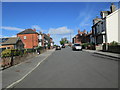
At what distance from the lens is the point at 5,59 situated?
11.1m

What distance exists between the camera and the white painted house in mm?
29594

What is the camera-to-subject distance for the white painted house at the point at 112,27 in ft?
97.1

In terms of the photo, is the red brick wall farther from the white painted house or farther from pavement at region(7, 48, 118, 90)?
pavement at region(7, 48, 118, 90)

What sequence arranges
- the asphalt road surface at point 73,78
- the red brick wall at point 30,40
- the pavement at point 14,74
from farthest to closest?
the red brick wall at point 30,40
the pavement at point 14,74
the asphalt road surface at point 73,78

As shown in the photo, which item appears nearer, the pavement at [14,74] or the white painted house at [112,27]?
the pavement at [14,74]

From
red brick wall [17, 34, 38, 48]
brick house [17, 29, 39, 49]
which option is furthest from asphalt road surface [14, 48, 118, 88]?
brick house [17, 29, 39, 49]

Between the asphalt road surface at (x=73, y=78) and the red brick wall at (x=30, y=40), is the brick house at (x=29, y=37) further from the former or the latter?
the asphalt road surface at (x=73, y=78)

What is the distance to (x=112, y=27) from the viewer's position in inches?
1180

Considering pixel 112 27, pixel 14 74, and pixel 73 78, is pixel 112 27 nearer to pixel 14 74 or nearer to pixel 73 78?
pixel 73 78

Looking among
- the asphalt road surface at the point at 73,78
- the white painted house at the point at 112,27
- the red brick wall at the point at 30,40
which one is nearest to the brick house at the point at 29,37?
the red brick wall at the point at 30,40

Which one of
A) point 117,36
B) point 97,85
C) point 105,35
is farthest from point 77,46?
point 97,85

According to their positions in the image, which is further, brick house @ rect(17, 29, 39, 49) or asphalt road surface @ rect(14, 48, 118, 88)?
brick house @ rect(17, 29, 39, 49)

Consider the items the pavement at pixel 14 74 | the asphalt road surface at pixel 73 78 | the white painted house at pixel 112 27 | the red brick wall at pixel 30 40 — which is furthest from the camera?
the red brick wall at pixel 30 40

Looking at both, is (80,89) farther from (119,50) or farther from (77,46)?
(77,46)
